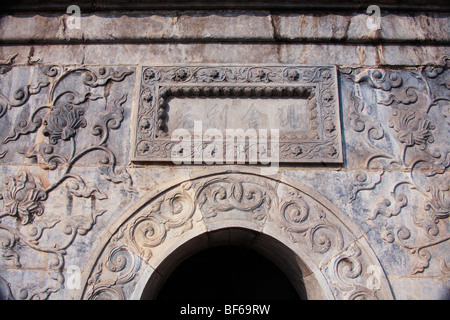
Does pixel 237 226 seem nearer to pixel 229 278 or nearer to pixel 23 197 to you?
pixel 23 197

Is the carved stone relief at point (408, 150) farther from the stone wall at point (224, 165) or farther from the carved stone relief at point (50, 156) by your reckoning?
the carved stone relief at point (50, 156)

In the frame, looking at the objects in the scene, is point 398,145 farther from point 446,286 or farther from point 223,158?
point 223,158

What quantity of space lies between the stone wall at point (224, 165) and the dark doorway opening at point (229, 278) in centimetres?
176

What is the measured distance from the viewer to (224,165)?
356 centimetres

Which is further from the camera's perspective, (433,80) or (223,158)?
(433,80)

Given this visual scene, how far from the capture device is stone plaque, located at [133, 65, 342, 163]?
359 centimetres

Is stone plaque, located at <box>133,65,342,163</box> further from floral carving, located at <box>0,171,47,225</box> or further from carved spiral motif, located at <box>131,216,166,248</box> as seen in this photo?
floral carving, located at <box>0,171,47,225</box>

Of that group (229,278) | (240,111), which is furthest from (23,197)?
(229,278)

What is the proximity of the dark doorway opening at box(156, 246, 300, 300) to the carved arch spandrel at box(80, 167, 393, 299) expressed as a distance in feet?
6.72

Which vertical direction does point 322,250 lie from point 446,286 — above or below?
above

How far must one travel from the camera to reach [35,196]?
349 centimetres

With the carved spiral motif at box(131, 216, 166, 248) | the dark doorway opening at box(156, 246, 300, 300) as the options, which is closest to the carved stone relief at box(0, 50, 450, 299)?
the carved spiral motif at box(131, 216, 166, 248)

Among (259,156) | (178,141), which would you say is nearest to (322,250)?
(259,156)

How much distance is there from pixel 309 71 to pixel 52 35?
2.46 metres
